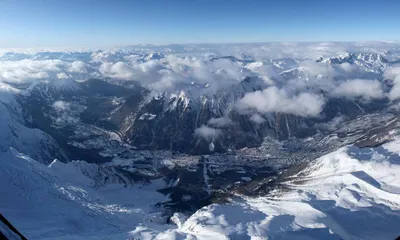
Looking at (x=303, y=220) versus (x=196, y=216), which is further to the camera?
(x=196, y=216)

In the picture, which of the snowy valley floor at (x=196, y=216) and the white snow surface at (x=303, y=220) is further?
the snowy valley floor at (x=196, y=216)

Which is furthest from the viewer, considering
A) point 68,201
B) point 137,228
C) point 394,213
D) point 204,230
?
point 68,201

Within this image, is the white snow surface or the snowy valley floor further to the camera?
the snowy valley floor

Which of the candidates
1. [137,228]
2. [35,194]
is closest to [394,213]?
[137,228]

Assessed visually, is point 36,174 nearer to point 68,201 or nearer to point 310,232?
point 68,201

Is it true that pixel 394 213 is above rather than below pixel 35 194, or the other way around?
below

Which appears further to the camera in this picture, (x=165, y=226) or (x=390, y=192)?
(x=390, y=192)

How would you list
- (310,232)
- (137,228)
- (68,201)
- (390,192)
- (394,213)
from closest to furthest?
1. (310,232)
2. (137,228)
3. (394,213)
4. (68,201)
5. (390,192)

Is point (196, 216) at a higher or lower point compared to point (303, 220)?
lower

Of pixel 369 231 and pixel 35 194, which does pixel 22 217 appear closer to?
pixel 35 194
